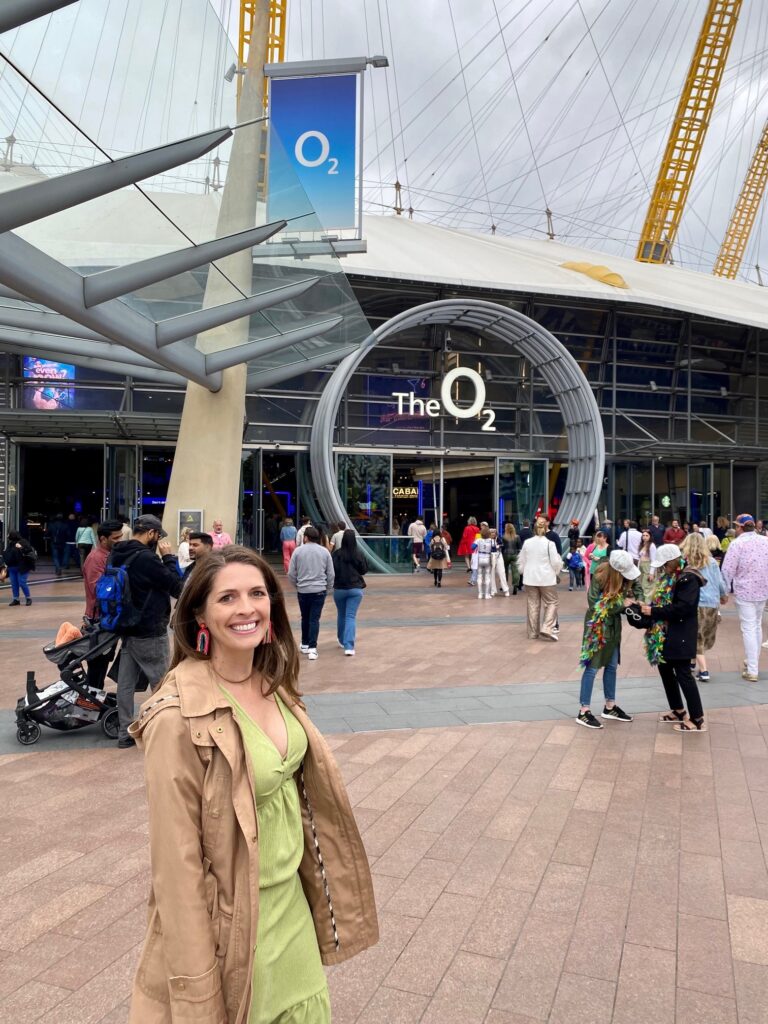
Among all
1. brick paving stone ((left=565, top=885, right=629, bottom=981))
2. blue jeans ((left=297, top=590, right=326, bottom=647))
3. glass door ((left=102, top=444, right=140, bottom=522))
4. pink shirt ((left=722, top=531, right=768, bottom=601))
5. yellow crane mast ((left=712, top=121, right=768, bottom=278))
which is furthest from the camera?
yellow crane mast ((left=712, top=121, right=768, bottom=278))

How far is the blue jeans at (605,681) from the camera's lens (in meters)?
6.98

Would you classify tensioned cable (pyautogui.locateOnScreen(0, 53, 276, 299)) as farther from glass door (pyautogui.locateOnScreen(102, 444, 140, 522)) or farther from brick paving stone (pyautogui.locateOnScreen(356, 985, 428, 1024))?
glass door (pyautogui.locateOnScreen(102, 444, 140, 522))

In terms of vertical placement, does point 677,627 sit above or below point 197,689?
below

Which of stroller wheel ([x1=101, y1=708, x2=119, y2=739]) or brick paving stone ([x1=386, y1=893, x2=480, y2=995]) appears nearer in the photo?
brick paving stone ([x1=386, y1=893, x2=480, y2=995])

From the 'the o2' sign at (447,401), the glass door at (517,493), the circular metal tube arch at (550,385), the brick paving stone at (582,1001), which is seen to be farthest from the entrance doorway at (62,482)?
the brick paving stone at (582,1001)

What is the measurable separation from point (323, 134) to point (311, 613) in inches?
423

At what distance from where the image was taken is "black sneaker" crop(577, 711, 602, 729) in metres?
6.88

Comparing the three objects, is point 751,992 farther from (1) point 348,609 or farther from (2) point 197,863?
(1) point 348,609

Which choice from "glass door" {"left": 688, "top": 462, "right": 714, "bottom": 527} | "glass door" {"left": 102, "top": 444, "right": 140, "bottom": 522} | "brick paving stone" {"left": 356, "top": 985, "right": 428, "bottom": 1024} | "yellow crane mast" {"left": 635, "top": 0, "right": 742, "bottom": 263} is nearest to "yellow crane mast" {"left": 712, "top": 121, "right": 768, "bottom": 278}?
"yellow crane mast" {"left": 635, "top": 0, "right": 742, "bottom": 263}

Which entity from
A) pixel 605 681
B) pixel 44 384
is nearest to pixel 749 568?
pixel 605 681

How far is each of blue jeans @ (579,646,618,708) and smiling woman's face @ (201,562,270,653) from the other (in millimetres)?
5459

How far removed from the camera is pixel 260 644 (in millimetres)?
2176

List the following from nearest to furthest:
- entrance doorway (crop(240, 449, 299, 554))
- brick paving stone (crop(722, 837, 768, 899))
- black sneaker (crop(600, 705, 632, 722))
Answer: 1. brick paving stone (crop(722, 837, 768, 899))
2. black sneaker (crop(600, 705, 632, 722))
3. entrance doorway (crop(240, 449, 299, 554))

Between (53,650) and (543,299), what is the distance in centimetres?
2347
